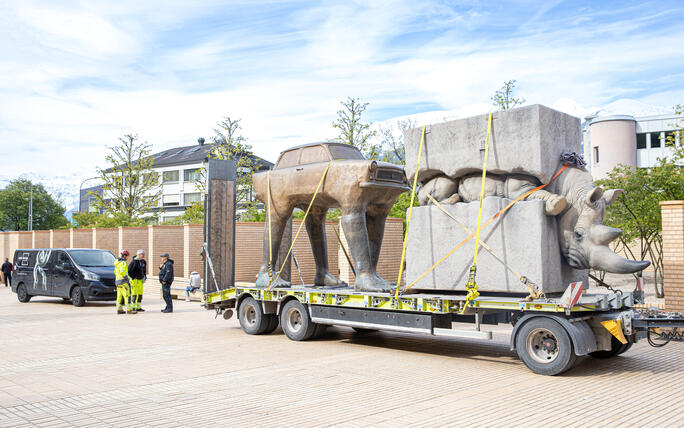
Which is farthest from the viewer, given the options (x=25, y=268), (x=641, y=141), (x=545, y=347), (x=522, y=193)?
(x=641, y=141)

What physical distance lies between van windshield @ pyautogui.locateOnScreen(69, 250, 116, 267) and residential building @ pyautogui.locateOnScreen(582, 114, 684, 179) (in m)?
38.1

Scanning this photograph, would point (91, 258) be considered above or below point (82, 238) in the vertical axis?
below

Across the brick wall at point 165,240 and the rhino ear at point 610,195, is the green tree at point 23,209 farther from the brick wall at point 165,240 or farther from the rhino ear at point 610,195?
the rhino ear at point 610,195

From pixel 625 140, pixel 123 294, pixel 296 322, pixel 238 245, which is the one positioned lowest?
pixel 296 322

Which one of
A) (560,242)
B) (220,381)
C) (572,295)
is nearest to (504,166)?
(560,242)

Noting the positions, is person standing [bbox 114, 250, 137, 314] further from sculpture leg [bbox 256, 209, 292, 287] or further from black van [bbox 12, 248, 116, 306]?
sculpture leg [bbox 256, 209, 292, 287]

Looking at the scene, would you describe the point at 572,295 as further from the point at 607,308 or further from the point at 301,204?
the point at 301,204

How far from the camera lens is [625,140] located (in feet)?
151

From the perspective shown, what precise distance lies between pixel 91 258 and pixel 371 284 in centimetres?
1199

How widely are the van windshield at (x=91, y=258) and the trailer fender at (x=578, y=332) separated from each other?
14703 mm

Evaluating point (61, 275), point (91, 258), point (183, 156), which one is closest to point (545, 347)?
point (91, 258)

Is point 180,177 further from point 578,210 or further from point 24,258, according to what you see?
point 578,210

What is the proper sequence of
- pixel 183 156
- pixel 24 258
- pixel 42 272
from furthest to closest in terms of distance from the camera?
pixel 183 156
pixel 24 258
pixel 42 272

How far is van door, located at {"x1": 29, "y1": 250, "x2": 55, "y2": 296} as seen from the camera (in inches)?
754
